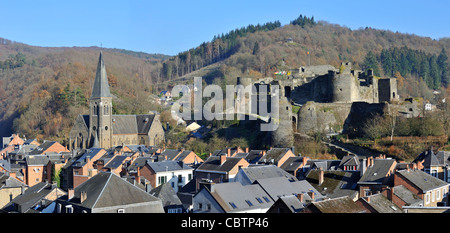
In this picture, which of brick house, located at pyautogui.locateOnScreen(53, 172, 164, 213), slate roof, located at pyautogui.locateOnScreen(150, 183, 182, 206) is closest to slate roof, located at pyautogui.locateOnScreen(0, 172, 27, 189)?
slate roof, located at pyautogui.locateOnScreen(150, 183, 182, 206)

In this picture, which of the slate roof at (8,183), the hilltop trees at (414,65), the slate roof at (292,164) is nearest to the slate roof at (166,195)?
the slate roof at (292,164)

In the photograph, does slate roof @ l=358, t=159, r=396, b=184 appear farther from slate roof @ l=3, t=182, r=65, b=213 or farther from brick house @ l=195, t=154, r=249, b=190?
slate roof @ l=3, t=182, r=65, b=213

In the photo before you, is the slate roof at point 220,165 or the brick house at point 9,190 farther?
the brick house at point 9,190

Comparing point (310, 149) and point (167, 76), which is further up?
point (167, 76)

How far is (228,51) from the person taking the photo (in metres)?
120

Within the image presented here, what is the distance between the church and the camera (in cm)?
5638

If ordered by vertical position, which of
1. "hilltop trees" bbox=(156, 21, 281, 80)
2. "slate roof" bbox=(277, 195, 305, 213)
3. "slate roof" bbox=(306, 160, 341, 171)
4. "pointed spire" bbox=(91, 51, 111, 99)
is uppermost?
"hilltop trees" bbox=(156, 21, 281, 80)

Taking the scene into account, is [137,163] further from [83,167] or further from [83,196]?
[83,196]

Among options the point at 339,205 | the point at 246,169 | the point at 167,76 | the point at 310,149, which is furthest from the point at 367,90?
the point at 167,76

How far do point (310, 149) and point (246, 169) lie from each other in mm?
12731

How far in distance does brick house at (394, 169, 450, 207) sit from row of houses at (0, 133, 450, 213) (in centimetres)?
5

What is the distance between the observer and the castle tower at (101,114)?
56.2 metres

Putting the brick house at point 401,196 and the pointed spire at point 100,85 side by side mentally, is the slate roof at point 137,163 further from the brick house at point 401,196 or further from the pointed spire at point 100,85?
the pointed spire at point 100,85

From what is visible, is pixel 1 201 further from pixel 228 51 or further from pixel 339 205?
pixel 228 51
